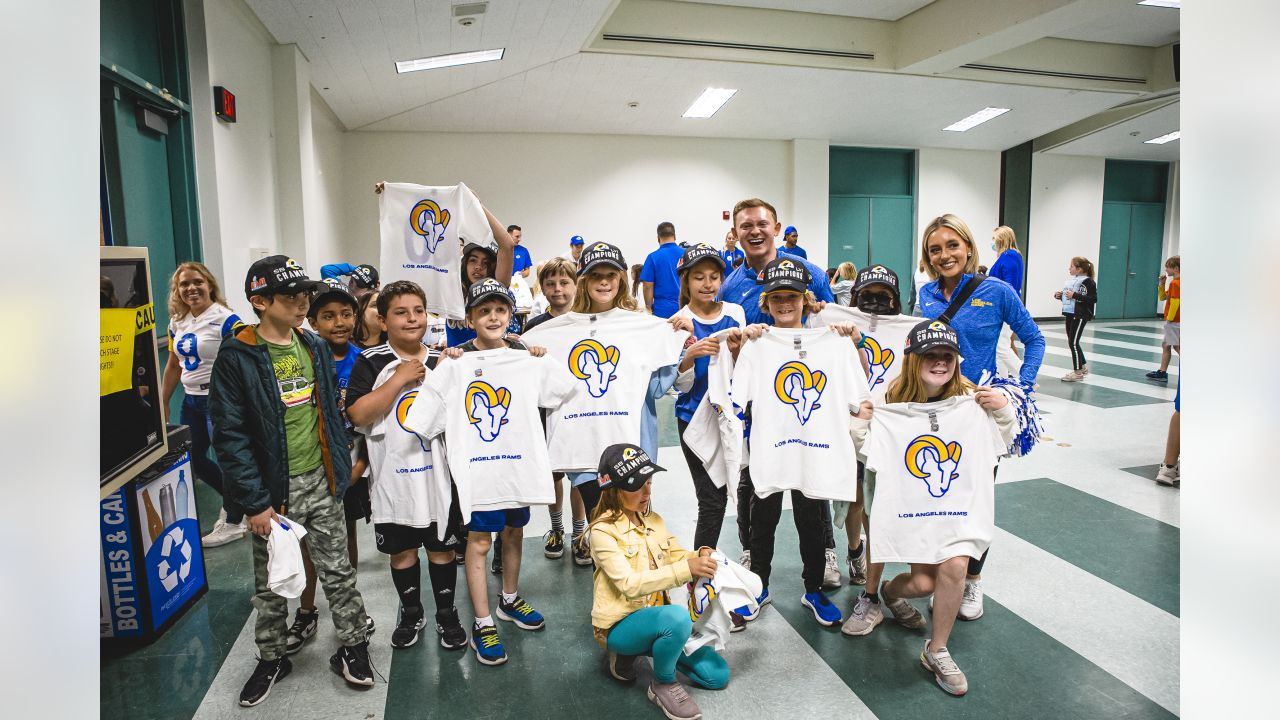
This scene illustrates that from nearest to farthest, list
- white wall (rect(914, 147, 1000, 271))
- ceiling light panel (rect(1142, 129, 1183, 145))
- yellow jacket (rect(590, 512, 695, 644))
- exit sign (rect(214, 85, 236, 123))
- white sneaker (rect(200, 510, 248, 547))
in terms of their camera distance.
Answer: yellow jacket (rect(590, 512, 695, 644))
white sneaker (rect(200, 510, 248, 547))
exit sign (rect(214, 85, 236, 123))
ceiling light panel (rect(1142, 129, 1183, 145))
white wall (rect(914, 147, 1000, 271))

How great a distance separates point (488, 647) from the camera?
305cm

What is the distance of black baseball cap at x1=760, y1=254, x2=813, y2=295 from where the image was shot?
309 centimetres

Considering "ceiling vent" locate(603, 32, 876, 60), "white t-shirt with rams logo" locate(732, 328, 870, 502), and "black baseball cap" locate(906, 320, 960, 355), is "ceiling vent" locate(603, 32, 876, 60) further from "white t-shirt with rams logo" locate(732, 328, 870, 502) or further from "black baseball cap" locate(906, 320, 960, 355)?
"black baseball cap" locate(906, 320, 960, 355)

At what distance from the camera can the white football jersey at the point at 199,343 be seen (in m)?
4.08

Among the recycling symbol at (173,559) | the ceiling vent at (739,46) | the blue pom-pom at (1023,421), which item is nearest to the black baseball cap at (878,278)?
the blue pom-pom at (1023,421)

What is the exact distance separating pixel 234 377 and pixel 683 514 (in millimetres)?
2855

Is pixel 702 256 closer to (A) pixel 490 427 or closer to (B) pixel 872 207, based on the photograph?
(A) pixel 490 427

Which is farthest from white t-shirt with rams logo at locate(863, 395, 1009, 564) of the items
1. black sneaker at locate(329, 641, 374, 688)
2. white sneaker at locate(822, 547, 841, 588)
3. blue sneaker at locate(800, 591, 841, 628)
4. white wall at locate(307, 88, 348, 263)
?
white wall at locate(307, 88, 348, 263)

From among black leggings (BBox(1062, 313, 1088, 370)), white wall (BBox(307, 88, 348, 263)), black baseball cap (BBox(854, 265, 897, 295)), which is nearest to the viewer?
black baseball cap (BBox(854, 265, 897, 295))

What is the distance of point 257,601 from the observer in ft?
9.28

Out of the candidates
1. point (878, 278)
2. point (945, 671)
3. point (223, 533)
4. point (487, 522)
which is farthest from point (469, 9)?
point (945, 671)

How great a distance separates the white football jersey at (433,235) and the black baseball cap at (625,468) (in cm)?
198

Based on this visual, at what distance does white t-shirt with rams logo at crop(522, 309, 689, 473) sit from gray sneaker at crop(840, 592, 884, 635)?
1.28 m

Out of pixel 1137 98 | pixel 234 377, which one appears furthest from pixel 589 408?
pixel 1137 98
